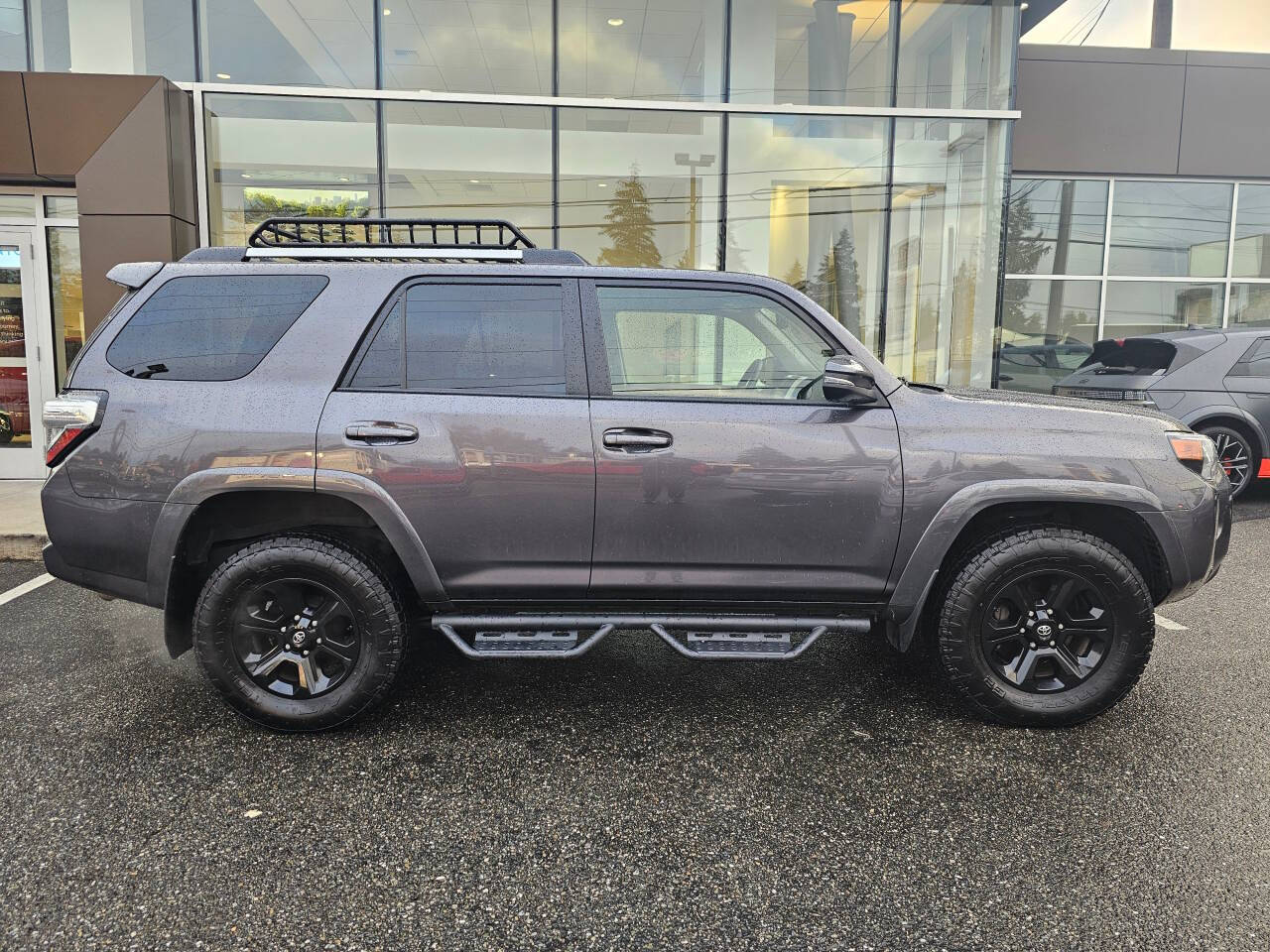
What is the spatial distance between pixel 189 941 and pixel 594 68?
33.8ft

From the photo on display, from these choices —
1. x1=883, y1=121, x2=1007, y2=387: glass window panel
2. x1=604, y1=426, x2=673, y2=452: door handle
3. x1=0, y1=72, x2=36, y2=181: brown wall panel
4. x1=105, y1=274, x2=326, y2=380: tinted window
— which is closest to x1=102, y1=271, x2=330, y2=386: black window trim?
x1=105, y1=274, x2=326, y2=380: tinted window

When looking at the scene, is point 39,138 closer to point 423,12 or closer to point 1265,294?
point 423,12

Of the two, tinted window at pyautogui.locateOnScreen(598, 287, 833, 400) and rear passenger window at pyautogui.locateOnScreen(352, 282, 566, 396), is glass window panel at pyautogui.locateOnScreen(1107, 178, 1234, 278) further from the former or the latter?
rear passenger window at pyautogui.locateOnScreen(352, 282, 566, 396)

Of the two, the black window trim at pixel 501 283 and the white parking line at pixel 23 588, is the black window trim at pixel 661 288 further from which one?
the white parking line at pixel 23 588

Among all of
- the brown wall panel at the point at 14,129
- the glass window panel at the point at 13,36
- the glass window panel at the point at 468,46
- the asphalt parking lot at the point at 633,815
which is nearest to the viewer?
the asphalt parking lot at the point at 633,815

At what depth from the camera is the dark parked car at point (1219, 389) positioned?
25.3 feet

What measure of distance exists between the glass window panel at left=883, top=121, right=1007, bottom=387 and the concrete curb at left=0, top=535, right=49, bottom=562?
954 centimetres

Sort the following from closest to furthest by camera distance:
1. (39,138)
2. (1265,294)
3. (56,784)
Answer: (56,784) → (39,138) → (1265,294)

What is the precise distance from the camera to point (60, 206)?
8.61 meters

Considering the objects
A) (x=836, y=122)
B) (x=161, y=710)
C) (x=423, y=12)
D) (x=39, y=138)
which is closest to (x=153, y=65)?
(x=39, y=138)

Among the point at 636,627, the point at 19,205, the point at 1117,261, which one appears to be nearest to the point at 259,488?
the point at 636,627

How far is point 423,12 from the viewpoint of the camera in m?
9.84

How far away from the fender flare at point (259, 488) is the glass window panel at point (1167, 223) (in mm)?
12796

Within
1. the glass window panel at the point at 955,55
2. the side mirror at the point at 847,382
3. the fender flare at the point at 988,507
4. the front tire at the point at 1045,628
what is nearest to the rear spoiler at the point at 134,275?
the side mirror at the point at 847,382
